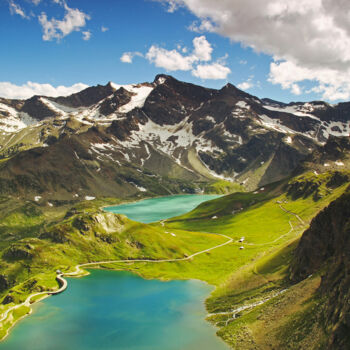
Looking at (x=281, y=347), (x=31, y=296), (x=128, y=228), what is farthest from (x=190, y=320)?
(x=128, y=228)

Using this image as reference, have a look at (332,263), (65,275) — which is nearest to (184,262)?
(65,275)

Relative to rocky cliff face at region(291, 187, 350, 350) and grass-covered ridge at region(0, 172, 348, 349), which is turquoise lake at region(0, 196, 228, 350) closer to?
grass-covered ridge at region(0, 172, 348, 349)

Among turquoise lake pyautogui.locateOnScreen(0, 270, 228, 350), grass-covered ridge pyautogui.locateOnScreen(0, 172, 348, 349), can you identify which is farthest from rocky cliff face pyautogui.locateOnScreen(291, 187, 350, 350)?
turquoise lake pyautogui.locateOnScreen(0, 270, 228, 350)

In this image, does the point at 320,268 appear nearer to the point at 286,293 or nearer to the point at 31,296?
the point at 286,293

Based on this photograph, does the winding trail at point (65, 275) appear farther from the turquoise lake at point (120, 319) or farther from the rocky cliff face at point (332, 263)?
the rocky cliff face at point (332, 263)

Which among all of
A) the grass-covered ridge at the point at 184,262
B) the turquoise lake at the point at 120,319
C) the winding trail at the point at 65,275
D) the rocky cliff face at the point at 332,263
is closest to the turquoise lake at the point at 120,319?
the turquoise lake at the point at 120,319
